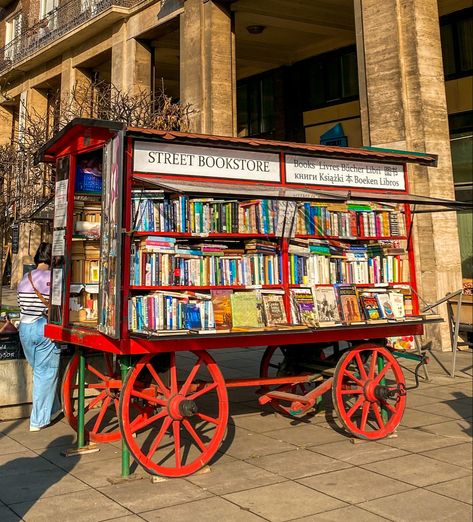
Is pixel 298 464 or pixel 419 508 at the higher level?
pixel 298 464

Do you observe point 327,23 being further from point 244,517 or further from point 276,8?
point 244,517

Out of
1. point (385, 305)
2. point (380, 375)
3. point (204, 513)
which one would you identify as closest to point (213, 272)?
point (385, 305)

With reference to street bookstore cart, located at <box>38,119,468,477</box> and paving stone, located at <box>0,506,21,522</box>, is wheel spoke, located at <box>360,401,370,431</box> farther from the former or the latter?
paving stone, located at <box>0,506,21,522</box>

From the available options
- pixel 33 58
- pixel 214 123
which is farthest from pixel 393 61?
pixel 33 58

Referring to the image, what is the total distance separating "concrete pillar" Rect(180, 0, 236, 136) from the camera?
18.4 metres

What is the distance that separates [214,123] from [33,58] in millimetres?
13250

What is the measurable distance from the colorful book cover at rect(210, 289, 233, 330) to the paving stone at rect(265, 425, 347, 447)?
1.66m

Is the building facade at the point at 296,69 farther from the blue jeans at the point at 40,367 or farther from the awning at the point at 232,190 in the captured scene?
the blue jeans at the point at 40,367

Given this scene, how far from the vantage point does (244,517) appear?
184 inches

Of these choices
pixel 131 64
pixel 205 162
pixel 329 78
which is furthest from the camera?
pixel 329 78

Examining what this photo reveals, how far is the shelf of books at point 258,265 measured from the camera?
19.9 ft

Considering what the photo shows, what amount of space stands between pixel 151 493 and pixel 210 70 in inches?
601

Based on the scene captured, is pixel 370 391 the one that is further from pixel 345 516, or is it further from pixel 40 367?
pixel 40 367

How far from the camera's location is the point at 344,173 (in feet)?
23.5
